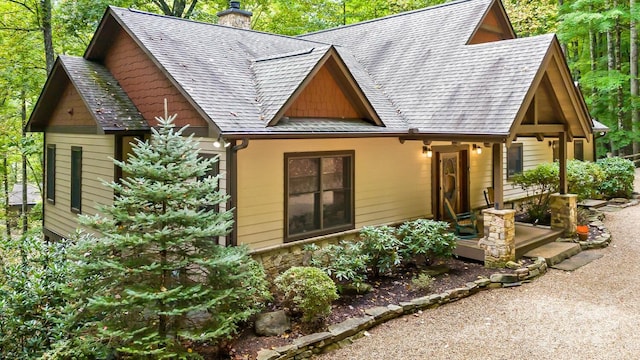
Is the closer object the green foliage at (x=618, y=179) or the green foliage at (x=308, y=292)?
the green foliage at (x=308, y=292)

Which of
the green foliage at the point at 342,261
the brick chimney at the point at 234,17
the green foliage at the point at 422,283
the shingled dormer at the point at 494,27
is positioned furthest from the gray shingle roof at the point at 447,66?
the brick chimney at the point at 234,17

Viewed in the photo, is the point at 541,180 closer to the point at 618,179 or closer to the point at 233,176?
the point at 618,179

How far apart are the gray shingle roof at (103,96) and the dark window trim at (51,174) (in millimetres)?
2916

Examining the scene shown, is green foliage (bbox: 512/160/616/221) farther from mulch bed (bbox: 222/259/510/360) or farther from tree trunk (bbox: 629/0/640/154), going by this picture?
tree trunk (bbox: 629/0/640/154)

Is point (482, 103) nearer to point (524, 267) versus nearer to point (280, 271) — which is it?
point (524, 267)

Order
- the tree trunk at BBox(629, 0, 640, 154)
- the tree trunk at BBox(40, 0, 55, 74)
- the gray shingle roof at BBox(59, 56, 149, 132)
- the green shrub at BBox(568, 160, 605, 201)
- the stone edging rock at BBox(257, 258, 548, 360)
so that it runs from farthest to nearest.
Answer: the tree trunk at BBox(629, 0, 640, 154) < the tree trunk at BBox(40, 0, 55, 74) < the green shrub at BBox(568, 160, 605, 201) < the gray shingle roof at BBox(59, 56, 149, 132) < the stone edging rock at BBox(257, 258, 548, 360)

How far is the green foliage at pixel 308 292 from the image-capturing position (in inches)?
237

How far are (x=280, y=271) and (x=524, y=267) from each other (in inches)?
183

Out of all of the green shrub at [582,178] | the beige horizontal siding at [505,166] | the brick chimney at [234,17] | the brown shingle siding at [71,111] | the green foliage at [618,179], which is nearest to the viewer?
the brown shingle siding at [71,111]

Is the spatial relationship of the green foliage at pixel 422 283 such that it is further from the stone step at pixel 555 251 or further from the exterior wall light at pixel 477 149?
A: the exterior wall light at pixel 477 149

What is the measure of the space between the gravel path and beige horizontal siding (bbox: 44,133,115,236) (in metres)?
6.22

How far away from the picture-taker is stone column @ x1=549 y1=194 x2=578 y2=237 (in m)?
10.8

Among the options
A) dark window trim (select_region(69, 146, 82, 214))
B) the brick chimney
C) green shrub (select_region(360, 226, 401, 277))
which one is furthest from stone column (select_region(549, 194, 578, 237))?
dark window trim (select_region(69, 146, 82, 214))

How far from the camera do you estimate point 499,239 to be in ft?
28.6
